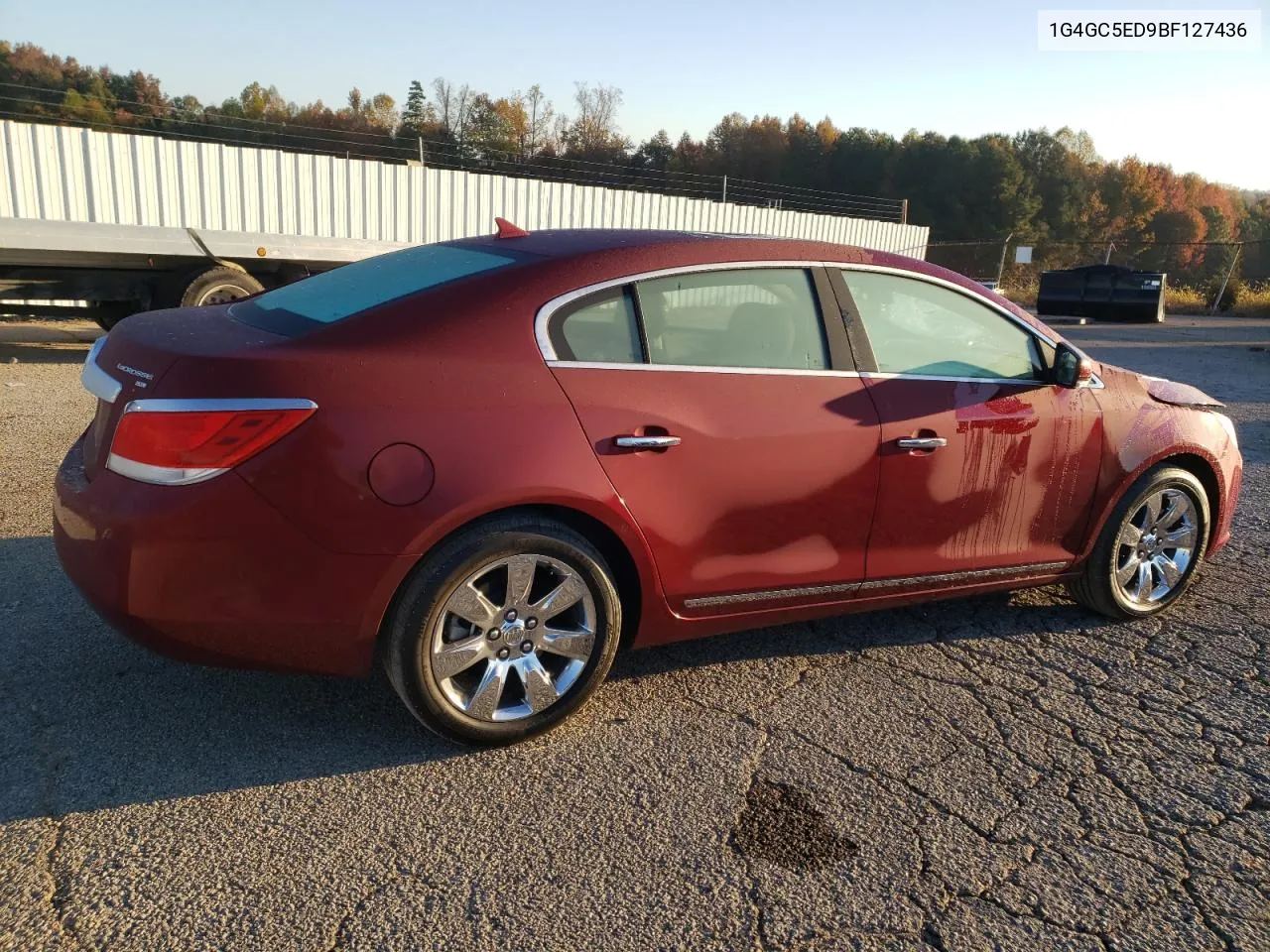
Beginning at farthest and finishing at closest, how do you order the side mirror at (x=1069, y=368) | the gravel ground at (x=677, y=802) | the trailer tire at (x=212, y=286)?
1. the trailer tire at (x=212, y=286)
2. the side mirror at (x=1069, y=368)
3. the gravel ground at (x=677, y=802)

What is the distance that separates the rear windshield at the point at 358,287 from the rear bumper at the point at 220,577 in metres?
0.63

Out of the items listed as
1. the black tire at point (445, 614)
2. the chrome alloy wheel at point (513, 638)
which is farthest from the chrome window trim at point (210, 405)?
the chrome alloy wheel at point (513, 638)

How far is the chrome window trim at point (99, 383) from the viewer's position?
2.79m

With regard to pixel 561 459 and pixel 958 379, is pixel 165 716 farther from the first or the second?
pixel 958 379

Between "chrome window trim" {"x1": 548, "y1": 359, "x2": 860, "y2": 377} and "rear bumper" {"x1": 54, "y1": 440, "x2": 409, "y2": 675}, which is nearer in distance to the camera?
"rear bumper" {"x1": 54, "y1": 440, "x2": 409, "y2": 675}

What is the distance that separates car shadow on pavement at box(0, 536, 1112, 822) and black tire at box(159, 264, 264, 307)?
6.38 meters

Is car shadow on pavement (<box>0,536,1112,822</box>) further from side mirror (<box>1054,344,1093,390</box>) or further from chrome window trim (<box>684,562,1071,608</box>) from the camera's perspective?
side mirror (<box>1054,344,1093,390</box>)

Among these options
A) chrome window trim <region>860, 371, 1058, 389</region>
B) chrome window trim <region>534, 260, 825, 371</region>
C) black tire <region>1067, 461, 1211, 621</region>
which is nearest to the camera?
chrome window trim <region>534, 260, 825, 371</region>

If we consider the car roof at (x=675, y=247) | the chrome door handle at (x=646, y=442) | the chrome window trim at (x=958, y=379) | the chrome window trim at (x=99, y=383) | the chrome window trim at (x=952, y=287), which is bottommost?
the chrome door handle at (x=646, y=442)

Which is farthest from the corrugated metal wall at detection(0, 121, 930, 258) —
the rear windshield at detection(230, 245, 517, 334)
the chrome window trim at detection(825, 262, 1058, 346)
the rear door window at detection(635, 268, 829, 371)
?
the rear windshield at detection(230, 245, 517, 334)

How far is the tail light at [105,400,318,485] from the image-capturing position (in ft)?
8.52

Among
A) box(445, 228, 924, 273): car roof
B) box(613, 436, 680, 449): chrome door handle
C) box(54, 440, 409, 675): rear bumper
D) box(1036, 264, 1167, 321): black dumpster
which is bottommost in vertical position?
box(1036, 264, 1167, 321): black dumpster

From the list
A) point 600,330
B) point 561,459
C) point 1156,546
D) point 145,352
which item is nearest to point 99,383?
point 145,352

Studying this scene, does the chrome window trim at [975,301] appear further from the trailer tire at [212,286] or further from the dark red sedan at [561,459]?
the trailer tire at [212,286]
